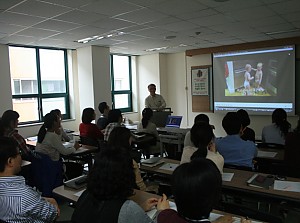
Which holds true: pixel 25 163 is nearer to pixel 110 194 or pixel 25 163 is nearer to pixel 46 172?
pixel 46 172

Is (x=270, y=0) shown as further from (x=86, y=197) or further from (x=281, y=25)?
(x=86, y=197)

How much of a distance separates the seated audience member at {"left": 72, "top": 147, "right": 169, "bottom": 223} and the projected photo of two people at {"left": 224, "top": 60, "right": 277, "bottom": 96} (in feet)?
22.1

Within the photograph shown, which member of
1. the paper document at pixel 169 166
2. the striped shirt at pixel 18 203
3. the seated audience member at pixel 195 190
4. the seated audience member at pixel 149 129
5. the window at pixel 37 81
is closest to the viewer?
the seated audience member at pixel 195 190

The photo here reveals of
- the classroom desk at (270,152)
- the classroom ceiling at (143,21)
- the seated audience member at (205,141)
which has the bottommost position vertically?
the classroom desk at (270,152)

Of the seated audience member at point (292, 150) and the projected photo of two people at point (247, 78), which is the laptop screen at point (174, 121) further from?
the projected photo of two people at point (247, 78)

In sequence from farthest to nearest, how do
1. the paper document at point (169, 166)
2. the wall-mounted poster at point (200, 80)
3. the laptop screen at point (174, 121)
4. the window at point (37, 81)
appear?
the wall-mounted poster at point (200, 80), the window at point (37, 81), the laptop screen at point (174, 121), the paper document at point (169, 166)

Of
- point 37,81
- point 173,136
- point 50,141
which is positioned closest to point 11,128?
point 50,141

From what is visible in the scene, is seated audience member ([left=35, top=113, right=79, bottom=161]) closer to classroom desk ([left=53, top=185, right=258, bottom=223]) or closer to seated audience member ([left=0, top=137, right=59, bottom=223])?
classroom desk ([left=53, top=185, right=258, bottom=223])

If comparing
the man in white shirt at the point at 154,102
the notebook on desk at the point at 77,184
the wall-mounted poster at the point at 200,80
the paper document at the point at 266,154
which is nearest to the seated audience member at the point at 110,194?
the notebook on desk at the point at 77,184

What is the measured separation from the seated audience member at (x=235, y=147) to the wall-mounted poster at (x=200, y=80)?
5.55 m

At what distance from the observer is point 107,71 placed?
738 centimetres

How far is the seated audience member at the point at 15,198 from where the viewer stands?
1719 mm

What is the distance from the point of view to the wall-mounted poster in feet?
27.4

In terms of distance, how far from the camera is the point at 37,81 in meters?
6.91
